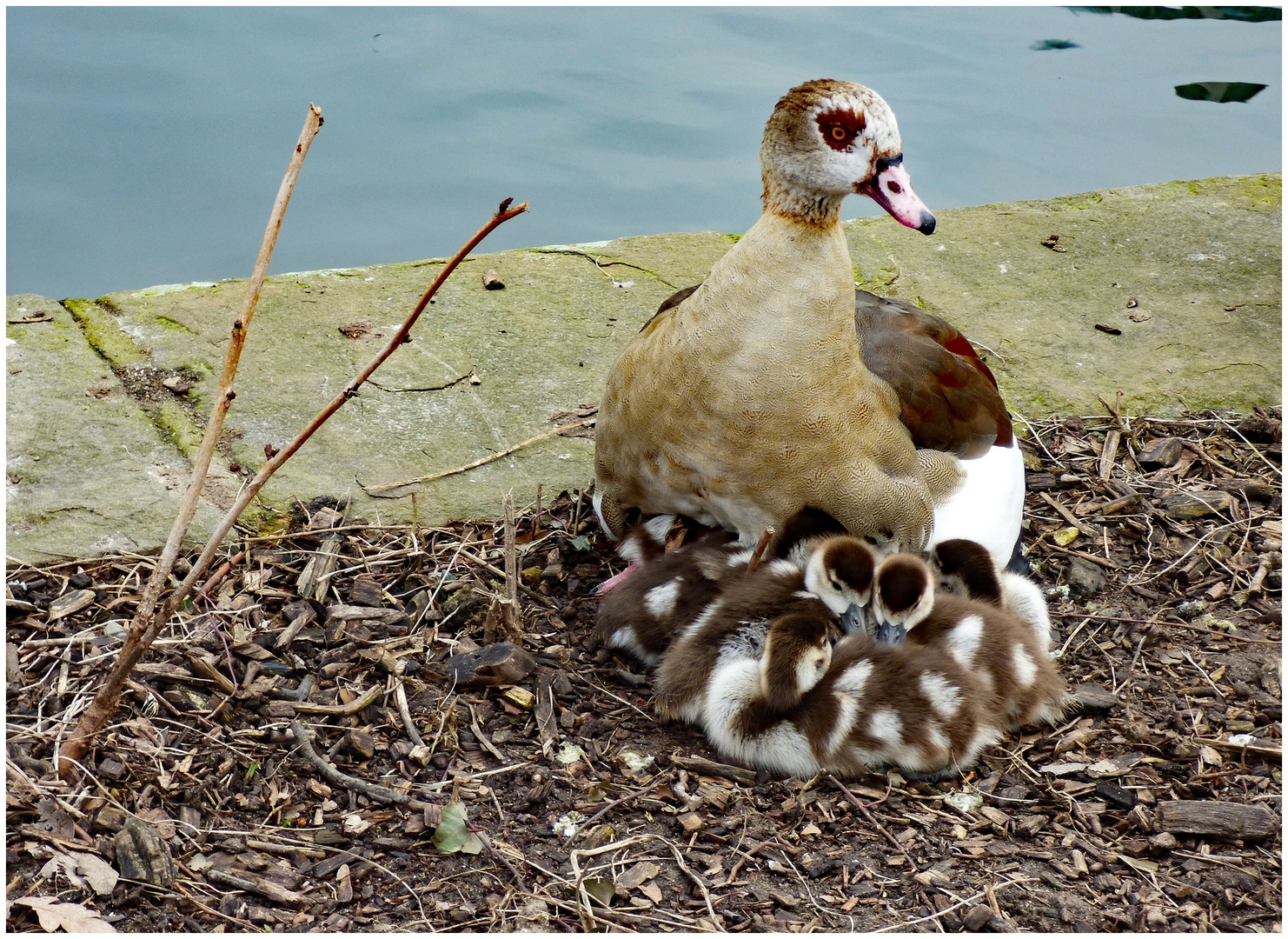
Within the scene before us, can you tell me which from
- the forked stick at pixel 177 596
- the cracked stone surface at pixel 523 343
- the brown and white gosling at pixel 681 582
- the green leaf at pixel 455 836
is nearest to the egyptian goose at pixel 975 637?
the brown and white gosling at pixel 681 582

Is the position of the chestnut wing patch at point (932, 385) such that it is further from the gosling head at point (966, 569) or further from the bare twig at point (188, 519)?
the bare twig at point (188, 519)

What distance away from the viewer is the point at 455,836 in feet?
8.02

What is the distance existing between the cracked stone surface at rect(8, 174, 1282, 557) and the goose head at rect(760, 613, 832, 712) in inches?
53.8

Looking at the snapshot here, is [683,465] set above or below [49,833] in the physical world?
above

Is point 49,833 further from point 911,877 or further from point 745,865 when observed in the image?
point 911,877

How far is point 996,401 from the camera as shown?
3430 mm

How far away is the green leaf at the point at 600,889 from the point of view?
2342 mm

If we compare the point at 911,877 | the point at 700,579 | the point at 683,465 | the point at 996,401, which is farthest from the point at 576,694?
the point at 996,401

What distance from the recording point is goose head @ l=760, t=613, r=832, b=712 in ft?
8.82

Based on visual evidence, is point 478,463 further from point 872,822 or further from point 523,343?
point 872,822

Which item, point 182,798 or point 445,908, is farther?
point 182,798

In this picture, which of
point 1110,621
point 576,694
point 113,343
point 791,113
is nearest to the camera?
point 791,113

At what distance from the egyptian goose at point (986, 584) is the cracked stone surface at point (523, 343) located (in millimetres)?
1347

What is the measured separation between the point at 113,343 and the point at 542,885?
300cm
